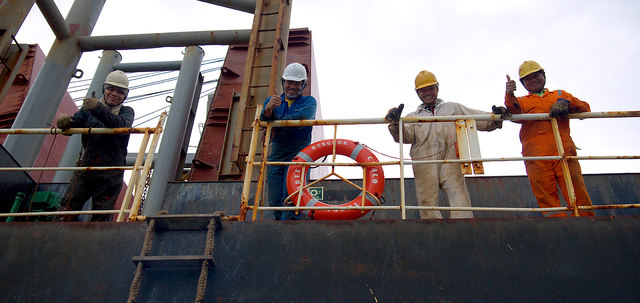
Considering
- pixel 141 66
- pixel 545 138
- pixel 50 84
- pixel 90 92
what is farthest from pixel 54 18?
pixel 545 138

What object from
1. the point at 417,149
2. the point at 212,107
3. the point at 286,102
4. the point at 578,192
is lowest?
the point at 578,192

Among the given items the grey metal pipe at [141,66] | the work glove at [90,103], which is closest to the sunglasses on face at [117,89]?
the work glove at [90,103]

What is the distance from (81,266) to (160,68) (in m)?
7.12

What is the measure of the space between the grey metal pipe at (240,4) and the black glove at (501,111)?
5412mm

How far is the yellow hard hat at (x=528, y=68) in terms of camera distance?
4.23 m

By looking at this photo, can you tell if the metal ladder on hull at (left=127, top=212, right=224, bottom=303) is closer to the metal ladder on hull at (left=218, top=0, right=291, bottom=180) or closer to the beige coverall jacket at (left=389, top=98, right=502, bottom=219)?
the beige coverall jacket at (left=389, top=98, right=502, bottom=219)

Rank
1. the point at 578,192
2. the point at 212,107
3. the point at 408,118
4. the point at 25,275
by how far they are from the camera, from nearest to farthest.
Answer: the point at 25,275
the point at 408,118
the point at 578,192
the point at 212,107

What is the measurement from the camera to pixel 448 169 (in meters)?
4.01

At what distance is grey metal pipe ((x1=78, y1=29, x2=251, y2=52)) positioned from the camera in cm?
763

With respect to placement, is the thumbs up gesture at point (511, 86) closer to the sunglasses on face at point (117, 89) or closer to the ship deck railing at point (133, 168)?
the ship deck railing at point (133, 168)

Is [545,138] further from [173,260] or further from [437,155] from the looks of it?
[173,260]

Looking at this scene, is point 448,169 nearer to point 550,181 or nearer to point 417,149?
point 417,149

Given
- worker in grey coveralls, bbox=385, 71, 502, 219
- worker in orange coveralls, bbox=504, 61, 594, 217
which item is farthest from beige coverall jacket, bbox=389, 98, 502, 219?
worker in orange coveralls, bbox=504, 61, 594, 217

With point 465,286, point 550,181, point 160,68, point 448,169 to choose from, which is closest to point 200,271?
point 465,286
